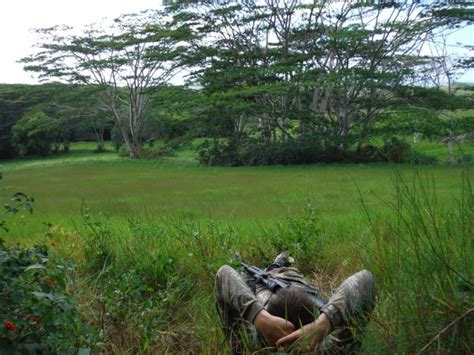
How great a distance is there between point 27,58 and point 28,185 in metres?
15.9

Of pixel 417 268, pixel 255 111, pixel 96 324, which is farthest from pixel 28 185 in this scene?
pixel 417 268

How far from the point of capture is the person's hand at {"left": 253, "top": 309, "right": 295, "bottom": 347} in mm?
2580

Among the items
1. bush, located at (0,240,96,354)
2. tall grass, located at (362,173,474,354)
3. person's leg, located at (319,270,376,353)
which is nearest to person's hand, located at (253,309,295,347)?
person's leg, located at (319,270,376,353)

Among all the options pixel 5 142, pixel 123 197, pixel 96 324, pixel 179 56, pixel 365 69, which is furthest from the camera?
pixel 5 142

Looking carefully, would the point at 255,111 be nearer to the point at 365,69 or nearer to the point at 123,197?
the point at 365,69

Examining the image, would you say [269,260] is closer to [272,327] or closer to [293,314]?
[293,314]

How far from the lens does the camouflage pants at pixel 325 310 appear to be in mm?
2529

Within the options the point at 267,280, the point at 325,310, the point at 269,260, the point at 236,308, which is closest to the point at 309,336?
the point at 325,310

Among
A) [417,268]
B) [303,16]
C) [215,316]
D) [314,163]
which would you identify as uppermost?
[303,16]

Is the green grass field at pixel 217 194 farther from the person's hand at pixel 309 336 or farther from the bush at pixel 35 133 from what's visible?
the bush at pixel 35 133

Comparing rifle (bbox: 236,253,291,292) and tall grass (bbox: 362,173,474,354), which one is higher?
tall grass (bbox: 362,173,474,354)

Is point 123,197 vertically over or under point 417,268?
under

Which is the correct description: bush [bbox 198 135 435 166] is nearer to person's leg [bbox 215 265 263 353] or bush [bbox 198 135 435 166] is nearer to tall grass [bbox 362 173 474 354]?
person's leg [bbox 215 265 263 353]

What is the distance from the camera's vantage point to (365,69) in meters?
20.6
